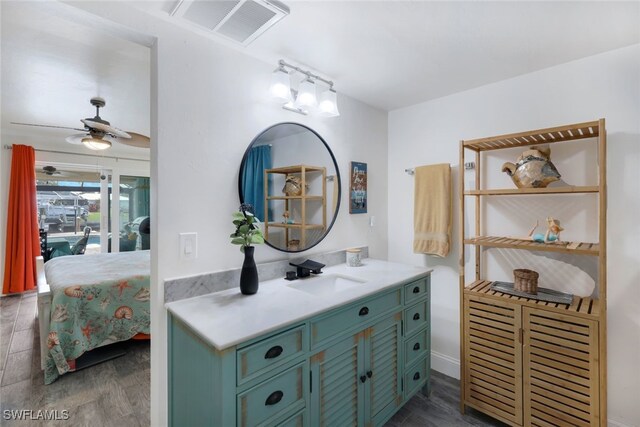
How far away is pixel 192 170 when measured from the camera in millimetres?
1477

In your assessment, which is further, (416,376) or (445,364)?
(445,364)

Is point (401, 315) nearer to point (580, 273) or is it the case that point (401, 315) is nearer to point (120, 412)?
point (580, 273)

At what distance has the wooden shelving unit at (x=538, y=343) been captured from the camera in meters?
1.45

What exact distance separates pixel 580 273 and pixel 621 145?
758 mm

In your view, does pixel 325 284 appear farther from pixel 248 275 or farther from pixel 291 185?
pixel 291 185

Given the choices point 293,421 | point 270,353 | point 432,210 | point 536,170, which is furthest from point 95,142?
point 536,170

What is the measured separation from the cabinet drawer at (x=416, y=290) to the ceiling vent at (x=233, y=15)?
5.30 feet

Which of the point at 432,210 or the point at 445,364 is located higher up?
the point at 432,210

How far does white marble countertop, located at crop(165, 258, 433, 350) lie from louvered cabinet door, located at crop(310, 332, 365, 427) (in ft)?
0.68

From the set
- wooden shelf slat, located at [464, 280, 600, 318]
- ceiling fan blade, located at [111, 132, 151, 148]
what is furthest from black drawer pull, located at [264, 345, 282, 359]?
ceiling fan blade, located at [111, 132, 151, 148]

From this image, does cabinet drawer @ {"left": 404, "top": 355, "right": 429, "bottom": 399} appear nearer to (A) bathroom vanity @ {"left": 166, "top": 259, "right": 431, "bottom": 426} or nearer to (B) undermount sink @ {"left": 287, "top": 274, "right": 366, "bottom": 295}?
(A) bathroom vanity @ {"left": 166, "top": 259, "right": 431, "bottom": 426}

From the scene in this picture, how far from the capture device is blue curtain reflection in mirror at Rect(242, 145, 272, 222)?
1670 mm

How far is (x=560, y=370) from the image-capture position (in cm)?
154

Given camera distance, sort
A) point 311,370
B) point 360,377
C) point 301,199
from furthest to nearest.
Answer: point 301,199
point 360,377
point 311,370
